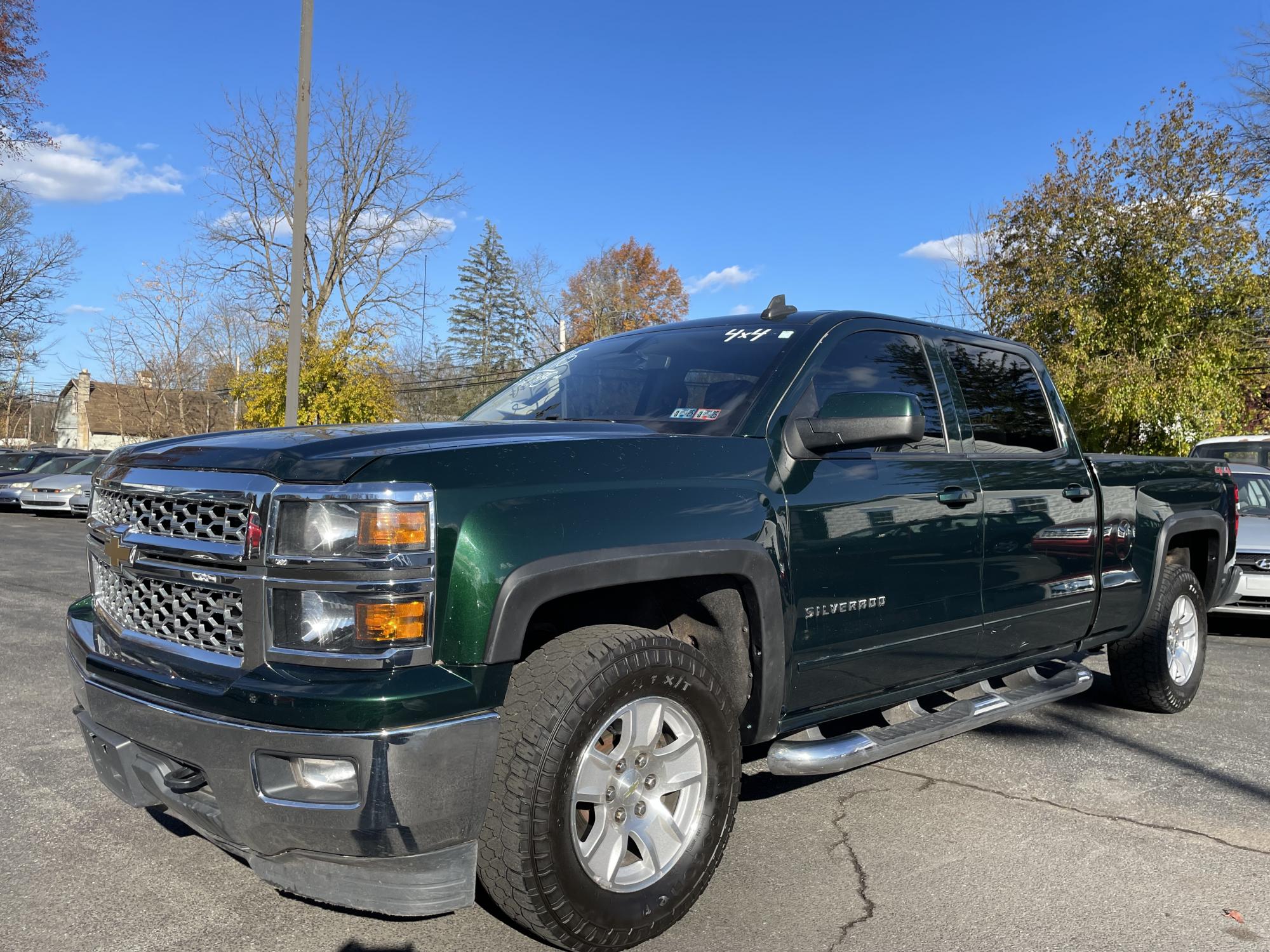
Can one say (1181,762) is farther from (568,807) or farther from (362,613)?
(362,613)

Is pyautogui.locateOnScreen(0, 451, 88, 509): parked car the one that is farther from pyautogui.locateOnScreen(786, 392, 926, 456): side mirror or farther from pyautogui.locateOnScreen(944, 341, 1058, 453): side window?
pyautogui.locateOnScreen(786, 392, 926, 456): side mirror

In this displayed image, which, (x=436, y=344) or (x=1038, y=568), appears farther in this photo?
(x=436, y=344)

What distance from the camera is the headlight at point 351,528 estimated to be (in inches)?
95.5

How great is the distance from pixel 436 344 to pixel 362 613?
5576 cm

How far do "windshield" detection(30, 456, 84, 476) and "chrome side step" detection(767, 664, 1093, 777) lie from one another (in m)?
24.8

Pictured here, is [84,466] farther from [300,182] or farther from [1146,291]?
[1146,291]

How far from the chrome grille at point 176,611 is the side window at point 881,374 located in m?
2.03

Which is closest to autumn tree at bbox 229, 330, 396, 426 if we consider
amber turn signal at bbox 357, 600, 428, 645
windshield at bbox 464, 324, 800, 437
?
windshield at bbox 464, 324, 800, 437

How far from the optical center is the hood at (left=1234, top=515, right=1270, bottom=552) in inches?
336

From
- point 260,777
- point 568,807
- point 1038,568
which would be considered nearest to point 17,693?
point 260,777

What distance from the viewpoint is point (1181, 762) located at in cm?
475

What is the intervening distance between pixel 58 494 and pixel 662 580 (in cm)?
2261

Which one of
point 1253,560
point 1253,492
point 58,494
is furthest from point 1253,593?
point 58,494

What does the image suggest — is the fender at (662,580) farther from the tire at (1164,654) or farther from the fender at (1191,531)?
the fender at (1191,531)
